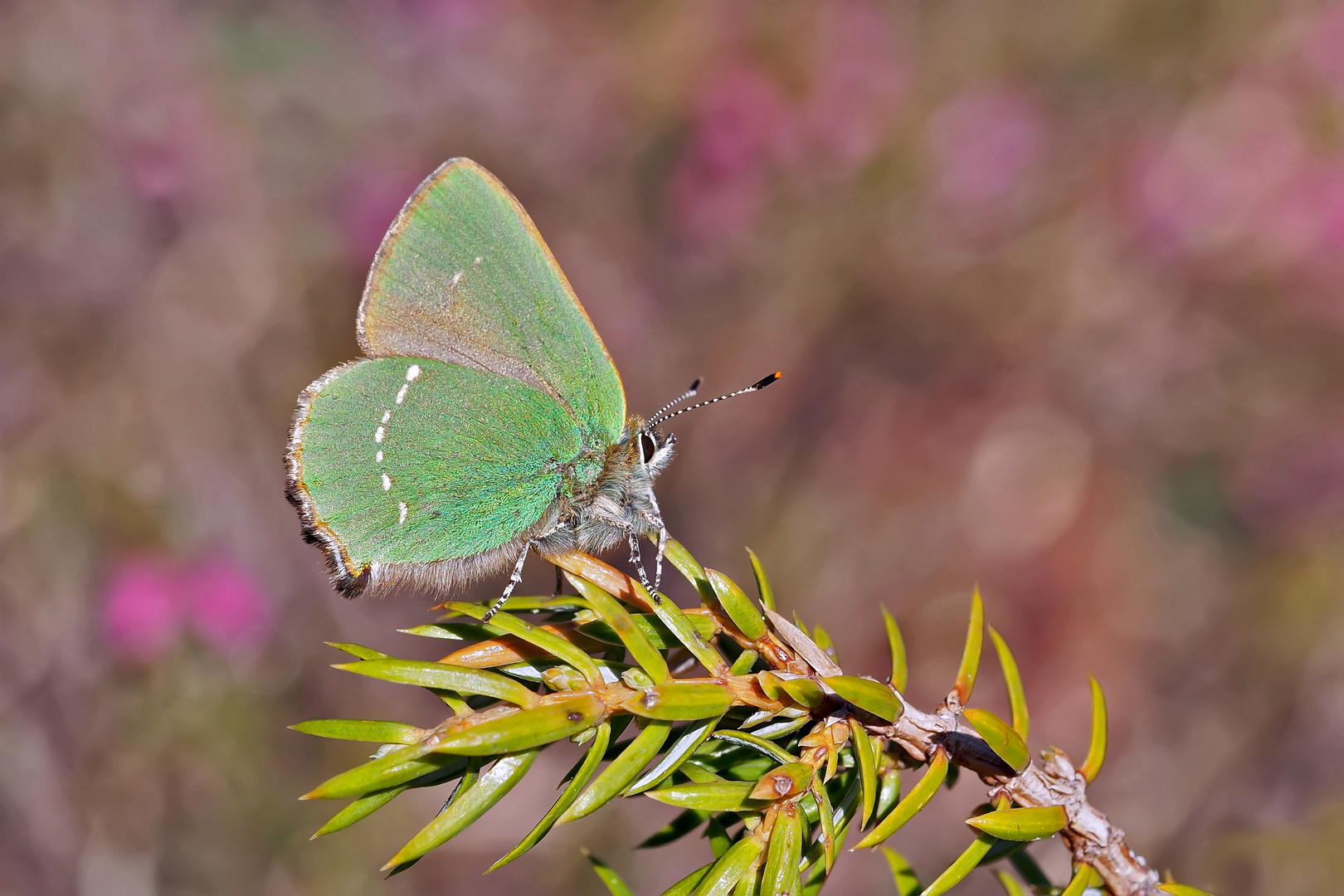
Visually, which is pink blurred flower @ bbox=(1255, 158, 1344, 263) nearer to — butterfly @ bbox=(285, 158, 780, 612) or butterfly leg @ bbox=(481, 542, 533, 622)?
butterfly @ bbox=(285, 158, 780, 612)

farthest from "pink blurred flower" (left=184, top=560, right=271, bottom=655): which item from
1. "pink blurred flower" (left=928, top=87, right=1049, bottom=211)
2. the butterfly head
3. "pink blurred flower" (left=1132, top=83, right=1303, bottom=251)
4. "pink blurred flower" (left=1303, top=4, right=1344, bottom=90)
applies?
"pink blurred flower" (left=1303, top=4, right=1344, bottom=90)

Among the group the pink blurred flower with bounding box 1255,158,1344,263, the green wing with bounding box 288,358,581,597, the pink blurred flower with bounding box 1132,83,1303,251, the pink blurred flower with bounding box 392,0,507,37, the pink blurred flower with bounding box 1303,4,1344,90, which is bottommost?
the pink blurred flower with bounding box 1255,158,1344,263

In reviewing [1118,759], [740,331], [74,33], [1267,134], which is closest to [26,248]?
[74,33]

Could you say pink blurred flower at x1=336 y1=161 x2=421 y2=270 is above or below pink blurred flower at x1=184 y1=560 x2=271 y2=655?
above

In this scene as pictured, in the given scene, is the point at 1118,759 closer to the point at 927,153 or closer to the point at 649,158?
the point at 927,153

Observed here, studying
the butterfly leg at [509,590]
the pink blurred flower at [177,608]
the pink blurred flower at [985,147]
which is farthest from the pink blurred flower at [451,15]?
the butterfly leg at [509,590]

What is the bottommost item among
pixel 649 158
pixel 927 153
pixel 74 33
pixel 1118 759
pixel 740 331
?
pixel 1118 759

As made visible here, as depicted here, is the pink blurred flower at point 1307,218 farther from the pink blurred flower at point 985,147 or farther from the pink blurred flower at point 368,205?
the pink blurred flower at point 368,205
